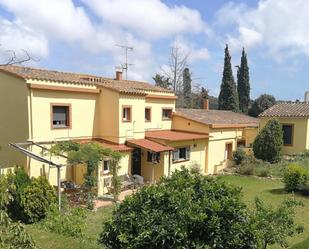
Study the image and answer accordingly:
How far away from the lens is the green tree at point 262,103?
165ft

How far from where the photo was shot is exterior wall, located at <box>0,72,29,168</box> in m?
21.7

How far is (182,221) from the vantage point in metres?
6.20

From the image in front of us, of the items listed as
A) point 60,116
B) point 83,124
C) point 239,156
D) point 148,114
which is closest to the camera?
point 60,116

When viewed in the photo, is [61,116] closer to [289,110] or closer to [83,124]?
[83,124]

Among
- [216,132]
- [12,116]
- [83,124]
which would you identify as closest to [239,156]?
[216,132]

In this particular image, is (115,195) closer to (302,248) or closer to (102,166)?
(102,166)

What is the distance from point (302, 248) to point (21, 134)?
1777 cm

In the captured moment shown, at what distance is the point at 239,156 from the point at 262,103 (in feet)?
69.0

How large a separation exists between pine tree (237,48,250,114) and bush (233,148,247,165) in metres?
25.4

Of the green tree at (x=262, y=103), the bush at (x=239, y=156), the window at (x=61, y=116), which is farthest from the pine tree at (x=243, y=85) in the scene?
the window at (x=61, y=116)

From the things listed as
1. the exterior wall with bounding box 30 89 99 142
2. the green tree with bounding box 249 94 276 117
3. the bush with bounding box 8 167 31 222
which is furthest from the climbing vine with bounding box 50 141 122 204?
the green tree with bounding box 249 94 276 117

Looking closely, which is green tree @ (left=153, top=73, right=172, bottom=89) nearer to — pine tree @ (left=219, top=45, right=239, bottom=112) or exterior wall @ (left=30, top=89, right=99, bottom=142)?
pine tree @ (left=219, top=45, right=239, bottom=112)

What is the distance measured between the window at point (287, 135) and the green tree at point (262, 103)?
16.8m

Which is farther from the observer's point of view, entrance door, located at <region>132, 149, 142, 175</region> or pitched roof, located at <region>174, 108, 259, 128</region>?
pitched roof, located at <region>174, 108, 259, 128</region>
